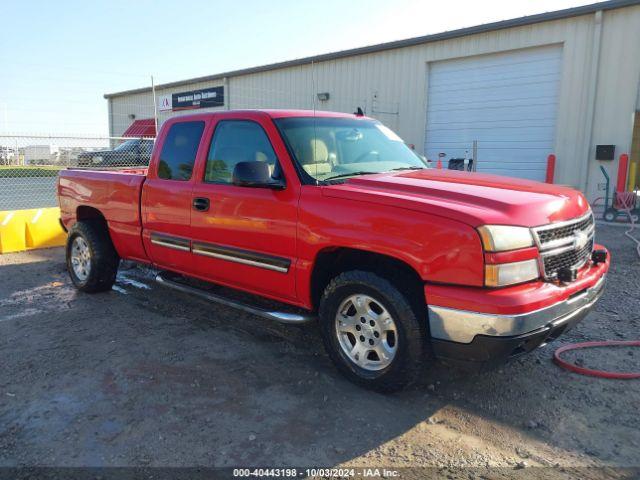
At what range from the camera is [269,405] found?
3307mm

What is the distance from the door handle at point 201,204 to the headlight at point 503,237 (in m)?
2.36

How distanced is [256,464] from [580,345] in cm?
288

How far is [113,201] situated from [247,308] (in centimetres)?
226

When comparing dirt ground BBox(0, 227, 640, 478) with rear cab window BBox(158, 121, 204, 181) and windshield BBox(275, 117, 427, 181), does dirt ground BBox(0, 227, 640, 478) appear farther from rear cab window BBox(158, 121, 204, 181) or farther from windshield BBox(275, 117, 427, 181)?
windshield BBox(275, 117, 427, 181)

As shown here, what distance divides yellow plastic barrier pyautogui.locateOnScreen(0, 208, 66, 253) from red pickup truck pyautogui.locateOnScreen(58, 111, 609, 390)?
402 centimetres

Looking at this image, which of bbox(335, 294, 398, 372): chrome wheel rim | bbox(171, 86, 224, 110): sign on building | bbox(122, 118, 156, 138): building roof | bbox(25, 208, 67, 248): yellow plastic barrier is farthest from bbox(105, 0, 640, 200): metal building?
bbox(122, 118, 156, 138): building roof

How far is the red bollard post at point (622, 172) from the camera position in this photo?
40.5 feet

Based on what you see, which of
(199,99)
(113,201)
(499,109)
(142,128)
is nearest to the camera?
(113,201)

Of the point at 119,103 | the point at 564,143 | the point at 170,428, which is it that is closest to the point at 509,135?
A: the point at 564,143

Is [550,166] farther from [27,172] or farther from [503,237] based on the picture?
[27,172]

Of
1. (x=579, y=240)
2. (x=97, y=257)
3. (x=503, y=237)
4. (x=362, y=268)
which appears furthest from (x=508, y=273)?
(x=97, y=257)

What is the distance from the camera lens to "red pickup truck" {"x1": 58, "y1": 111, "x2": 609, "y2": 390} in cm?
289

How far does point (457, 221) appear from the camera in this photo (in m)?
2.89

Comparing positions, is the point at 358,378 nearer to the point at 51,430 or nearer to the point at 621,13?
the point at 51,430
